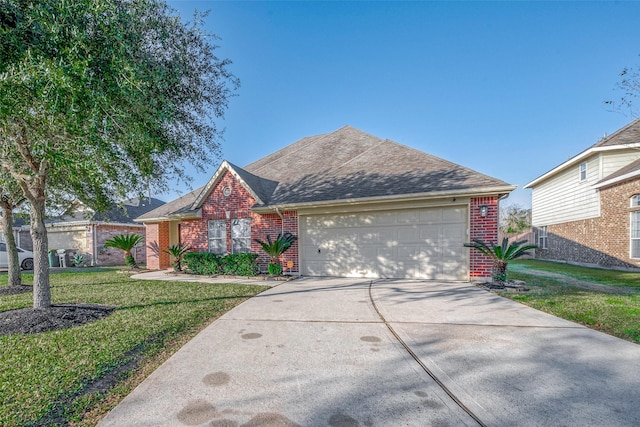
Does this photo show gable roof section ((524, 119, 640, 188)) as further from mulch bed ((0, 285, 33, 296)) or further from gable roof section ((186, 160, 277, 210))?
mulch bed ((0, 285, 33, 296))

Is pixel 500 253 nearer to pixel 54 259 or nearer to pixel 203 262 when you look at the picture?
pixel 203 262

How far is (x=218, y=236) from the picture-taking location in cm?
1161

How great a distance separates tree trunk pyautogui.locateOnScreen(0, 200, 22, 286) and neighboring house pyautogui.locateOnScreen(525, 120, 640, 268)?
20.5 m

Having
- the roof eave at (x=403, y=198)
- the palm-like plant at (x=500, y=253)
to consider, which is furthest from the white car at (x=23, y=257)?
the palm-like plant at (x=500, y=253)

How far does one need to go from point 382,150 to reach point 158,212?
10.8m

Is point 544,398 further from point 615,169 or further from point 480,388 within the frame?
point 615,169

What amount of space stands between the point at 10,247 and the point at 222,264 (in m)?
6.28

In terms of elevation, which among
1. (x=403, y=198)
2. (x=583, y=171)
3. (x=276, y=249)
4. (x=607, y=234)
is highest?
(x=583, y=171)

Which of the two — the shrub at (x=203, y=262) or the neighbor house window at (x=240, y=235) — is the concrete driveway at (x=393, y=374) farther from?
the neighbor house window at (x=240, y=235)

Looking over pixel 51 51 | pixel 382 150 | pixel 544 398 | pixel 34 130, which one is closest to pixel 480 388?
pixel 544 398

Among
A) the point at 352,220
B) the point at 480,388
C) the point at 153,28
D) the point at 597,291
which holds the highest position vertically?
the point at 153,28

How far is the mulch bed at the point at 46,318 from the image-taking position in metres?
4.58

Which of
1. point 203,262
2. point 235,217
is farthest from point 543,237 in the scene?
point 203,262

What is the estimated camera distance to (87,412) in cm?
247
